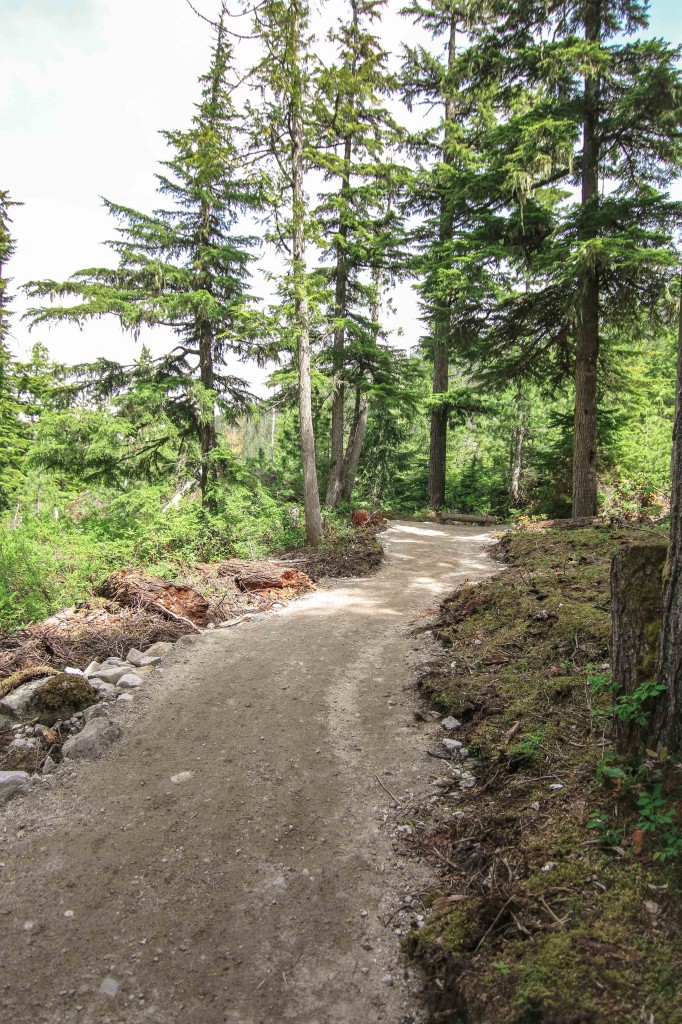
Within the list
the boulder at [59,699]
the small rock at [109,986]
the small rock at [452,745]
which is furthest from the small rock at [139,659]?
the small rock at [109,986]

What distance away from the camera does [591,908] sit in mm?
2322

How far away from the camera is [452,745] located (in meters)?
4.25

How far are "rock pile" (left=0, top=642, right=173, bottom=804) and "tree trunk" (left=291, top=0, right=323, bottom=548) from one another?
7599 mm

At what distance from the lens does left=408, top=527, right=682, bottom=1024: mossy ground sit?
2018 mm

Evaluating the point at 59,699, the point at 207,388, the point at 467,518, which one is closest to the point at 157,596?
the point at 59,699

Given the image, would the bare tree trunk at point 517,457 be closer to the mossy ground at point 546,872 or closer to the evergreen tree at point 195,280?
the evergreen tree at point 195,280

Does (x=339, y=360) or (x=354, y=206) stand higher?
(x=354, y=206)

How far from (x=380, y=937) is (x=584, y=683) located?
8.20ft

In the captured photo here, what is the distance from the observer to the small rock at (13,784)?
3795 mm

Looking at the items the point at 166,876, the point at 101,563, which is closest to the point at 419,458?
the point at 101,563

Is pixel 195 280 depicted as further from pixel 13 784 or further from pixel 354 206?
pixel 13 784

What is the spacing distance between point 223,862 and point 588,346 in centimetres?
1257

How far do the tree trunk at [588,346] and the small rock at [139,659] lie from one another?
10.3 metres

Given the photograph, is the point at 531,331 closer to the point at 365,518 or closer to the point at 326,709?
the point at 365,518
